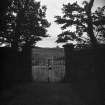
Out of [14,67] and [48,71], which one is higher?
[14,67]

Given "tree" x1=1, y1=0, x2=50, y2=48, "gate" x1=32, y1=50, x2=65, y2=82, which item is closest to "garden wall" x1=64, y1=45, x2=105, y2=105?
"gate" x1=32, y1=50, x2=65, y2=82

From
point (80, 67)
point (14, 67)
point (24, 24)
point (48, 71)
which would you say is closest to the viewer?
point (80, 67)

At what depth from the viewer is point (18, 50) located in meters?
14.2

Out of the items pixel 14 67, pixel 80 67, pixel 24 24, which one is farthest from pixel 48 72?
pixel 24 24

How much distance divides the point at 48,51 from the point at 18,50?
19929 mm

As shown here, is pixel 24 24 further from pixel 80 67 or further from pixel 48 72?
pixel 80 67

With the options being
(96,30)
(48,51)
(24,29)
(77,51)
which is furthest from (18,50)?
(48,51)

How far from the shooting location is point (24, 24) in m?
21.8

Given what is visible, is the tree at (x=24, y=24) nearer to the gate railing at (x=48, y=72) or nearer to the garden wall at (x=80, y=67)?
the gate railing at (x=48, y=72)

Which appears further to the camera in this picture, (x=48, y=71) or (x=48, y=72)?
(x=48, y=71)

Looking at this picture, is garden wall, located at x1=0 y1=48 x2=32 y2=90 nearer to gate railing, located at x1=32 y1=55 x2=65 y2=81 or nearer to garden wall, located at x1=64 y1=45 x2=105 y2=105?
gate railing, located at x1=32 y1=55 x2=65 y2=81

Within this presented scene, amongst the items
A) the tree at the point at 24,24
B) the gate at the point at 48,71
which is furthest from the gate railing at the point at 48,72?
the tree at the point at 24,24

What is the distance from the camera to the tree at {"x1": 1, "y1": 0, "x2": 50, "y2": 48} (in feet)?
67.8

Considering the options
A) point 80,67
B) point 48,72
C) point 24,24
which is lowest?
point 48,72
